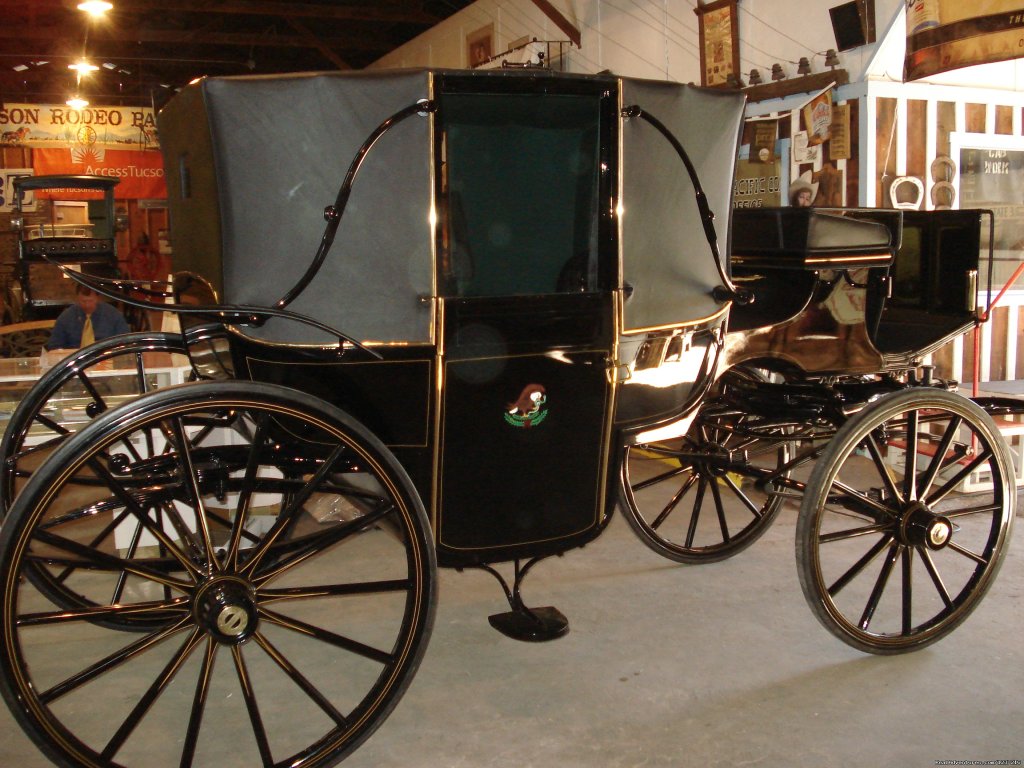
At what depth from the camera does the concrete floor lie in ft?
7.28

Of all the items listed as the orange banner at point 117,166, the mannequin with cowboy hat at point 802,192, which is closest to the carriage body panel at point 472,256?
the mannequin with cowboy hat at point 802,192

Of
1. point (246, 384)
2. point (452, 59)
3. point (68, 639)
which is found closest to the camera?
point (246, 384)

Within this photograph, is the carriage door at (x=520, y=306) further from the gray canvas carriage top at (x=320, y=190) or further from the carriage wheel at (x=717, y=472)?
the carriage wheel at (x=717, y=472)

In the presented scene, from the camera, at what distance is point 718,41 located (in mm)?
5363

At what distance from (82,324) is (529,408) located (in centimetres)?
376

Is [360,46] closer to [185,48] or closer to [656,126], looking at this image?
[185,48]

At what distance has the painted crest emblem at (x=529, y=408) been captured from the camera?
7.34ft

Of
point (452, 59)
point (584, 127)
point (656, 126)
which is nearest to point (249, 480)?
point (584, 127)

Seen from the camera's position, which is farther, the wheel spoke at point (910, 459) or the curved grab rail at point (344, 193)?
the wheel spoke at point (910, 459)

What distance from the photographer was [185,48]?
1288 cm

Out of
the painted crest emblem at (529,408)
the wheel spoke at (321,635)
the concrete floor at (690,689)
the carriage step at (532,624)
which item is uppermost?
the painted crest emblem at (529,408)

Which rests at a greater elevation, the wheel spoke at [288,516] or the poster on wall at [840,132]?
the poster on wall at [840,132]

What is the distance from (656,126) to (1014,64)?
3708 mm

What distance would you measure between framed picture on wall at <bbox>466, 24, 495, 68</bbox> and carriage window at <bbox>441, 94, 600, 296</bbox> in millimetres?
6220
